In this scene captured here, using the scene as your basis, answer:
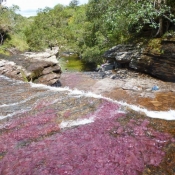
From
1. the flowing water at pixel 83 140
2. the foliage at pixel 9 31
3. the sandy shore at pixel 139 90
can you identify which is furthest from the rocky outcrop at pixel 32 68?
the flowing water at pixel 83 140

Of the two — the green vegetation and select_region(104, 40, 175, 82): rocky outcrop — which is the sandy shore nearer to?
select_region(104, 40, 175, 82): rocky outcrop

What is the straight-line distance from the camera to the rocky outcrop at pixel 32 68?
24938mm

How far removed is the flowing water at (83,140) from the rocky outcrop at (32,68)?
36.3 ft

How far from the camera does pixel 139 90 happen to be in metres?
23.8

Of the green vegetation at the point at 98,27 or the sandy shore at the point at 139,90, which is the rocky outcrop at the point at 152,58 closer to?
the sandy shore at the point at 139,90

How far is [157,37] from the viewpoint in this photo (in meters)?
26.8

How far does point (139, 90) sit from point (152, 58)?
4.57m

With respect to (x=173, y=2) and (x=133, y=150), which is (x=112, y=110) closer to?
(x=133, y=150)

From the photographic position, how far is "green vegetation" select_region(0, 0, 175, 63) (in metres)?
24.4

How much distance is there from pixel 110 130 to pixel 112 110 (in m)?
2.54

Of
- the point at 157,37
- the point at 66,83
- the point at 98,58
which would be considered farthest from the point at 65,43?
the point at 157,37

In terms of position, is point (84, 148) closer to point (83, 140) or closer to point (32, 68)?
point (83, 140)

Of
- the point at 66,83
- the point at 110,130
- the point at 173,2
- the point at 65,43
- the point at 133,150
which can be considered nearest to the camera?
the point at 133,150

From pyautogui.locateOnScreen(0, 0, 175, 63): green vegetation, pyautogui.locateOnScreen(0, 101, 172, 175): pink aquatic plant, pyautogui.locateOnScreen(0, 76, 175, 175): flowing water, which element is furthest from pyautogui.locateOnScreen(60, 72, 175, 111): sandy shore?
pyautogui.locateOnScreen(0, 101, 172, 175): pink aquatic plant
